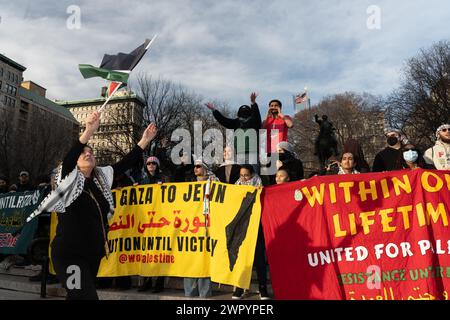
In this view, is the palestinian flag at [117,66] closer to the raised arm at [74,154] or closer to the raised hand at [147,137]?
the raised hand at [147,137]

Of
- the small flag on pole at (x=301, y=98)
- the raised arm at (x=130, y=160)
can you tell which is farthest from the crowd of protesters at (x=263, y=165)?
the small flag on pole at (x=301, y=98)

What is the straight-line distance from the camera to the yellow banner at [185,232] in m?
5.09

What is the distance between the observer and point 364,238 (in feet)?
14.7

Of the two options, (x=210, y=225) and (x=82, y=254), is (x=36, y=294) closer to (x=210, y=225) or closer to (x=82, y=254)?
(x=210, y=225)

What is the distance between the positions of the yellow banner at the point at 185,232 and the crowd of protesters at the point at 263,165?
0.67ft

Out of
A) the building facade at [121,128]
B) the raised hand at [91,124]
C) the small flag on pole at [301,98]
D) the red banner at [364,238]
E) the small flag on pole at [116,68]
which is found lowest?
the red banner at [364,238]

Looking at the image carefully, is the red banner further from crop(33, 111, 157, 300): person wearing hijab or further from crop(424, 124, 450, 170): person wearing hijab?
crop(33, 111, 157, 300): person wearing hijab

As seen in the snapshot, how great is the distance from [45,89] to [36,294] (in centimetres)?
10425

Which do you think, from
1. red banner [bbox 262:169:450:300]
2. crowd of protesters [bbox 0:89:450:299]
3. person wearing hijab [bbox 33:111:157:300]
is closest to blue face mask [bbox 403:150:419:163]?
crowd of protesters [bbox 0:89:450:299]

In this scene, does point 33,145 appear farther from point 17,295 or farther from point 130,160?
point 130,160

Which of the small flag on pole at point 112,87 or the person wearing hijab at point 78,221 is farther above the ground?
the small flag on pole at point 112,87

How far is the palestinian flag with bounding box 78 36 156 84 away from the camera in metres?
4.10

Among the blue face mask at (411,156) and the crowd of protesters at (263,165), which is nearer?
the crowd of protesters at (263,165)

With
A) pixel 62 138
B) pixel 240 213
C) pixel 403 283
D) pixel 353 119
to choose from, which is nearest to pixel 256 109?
pixel 240 213
